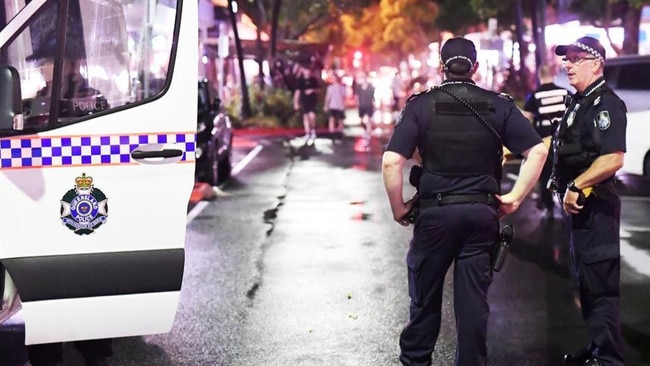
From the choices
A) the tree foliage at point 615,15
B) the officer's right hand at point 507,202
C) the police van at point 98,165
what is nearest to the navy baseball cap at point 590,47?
the officer's right hand at point 507,202

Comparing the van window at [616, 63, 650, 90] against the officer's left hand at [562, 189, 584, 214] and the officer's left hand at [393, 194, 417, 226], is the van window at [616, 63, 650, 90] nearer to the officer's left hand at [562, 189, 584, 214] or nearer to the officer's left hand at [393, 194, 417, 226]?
the officer's left hand at [562, 189, 584, 214]

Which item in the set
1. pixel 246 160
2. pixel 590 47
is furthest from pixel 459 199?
pixel 246 160

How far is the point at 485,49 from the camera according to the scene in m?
28.1

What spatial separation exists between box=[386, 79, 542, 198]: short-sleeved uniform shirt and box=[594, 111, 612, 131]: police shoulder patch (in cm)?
56

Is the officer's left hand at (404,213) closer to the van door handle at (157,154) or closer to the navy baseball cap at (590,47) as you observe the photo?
the van door handle at (157,154)

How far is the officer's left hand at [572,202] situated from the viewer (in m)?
4.63

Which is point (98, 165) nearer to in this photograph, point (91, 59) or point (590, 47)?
point (91, 59)

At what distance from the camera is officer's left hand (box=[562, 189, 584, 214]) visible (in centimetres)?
463

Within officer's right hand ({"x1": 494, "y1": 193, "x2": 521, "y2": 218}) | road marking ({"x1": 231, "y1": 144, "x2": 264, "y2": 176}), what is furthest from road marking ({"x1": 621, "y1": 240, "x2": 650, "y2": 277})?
road marking ({"x1": 231, "y1": 144, "x2": 264, "y2": 176})

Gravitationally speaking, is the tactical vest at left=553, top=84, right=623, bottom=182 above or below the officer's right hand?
above

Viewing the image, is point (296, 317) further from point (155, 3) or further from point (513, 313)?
point (155, 3)

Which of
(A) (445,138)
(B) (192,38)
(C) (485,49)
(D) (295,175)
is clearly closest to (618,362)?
(A) (445,138)

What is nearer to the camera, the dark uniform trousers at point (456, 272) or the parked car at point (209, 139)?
the dark uniform trousers at point (456, 272)

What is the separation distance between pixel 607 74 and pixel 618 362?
9283 mm
